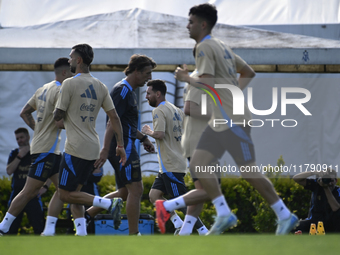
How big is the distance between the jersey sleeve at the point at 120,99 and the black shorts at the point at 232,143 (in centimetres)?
174

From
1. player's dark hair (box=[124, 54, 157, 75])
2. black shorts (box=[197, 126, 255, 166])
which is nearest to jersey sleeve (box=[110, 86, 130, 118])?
player's dark hair (box=[124, 54, 157, 75])

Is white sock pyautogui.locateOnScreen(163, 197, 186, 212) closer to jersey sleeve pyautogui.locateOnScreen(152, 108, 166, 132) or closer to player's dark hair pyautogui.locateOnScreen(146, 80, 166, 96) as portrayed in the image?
jersey sleeve pyautogui.locateOnScreen(152, 108, 166, 132)

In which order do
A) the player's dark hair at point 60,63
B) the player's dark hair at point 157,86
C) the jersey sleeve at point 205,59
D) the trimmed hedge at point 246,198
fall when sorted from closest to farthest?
1. the jersey sleeve at point 205,59
2. the player's dark hair at point 60,63
3. the player's dark hair at point 157,86
4. the trimmed hedge at point 246,198

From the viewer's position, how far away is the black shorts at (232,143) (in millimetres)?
4156

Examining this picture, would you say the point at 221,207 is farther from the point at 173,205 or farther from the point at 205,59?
the point at 205,59

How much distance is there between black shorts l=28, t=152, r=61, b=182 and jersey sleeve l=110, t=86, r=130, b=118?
1.08 meters

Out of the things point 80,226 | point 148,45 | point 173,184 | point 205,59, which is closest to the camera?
point 205,59

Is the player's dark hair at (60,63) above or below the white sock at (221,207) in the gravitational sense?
above

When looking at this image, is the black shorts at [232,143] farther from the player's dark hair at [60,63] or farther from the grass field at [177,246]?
the player's dark hair at [60,63]

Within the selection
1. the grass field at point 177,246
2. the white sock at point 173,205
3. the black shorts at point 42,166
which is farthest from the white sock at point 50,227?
the grass field at point 177,246

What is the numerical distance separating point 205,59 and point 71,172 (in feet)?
6.50

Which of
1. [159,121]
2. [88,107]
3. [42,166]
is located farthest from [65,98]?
[159,121]

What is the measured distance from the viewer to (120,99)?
19.0 ft

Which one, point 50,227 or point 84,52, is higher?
point 84,52
